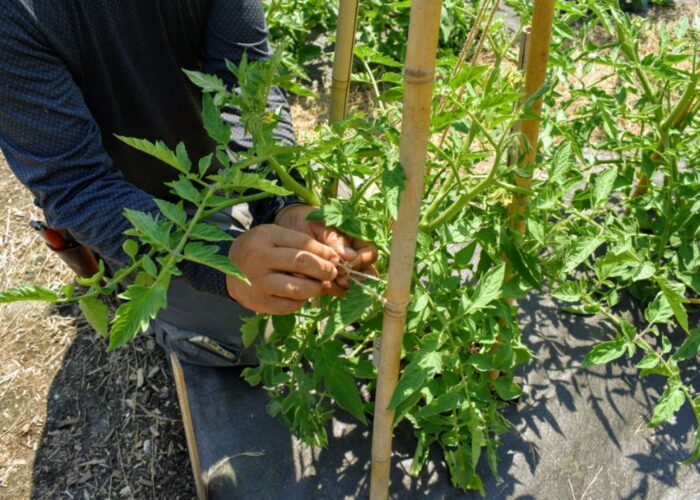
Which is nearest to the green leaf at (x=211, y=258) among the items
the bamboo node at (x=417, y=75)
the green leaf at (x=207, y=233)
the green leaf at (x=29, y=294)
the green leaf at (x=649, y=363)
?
the green leaf at (x=207, y=233)

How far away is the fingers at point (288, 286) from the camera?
942 mm

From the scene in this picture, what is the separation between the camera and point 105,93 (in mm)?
1268

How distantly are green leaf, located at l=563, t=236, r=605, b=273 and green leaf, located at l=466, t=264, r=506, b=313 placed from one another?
0.15 metres

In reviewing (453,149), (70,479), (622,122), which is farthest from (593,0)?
(70,479)

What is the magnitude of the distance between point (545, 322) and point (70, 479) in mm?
1123

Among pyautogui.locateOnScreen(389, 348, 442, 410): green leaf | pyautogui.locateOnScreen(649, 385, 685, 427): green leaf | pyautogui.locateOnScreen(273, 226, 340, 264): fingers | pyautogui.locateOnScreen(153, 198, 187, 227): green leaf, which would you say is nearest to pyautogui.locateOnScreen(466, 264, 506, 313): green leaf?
pyautogui.locateOnScreen(389, 348, 442, 410): green leaf

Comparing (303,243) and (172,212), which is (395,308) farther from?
(172,212)

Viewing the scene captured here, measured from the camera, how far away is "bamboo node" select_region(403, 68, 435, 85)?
27.8 inches

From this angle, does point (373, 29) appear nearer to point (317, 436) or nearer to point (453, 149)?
point (453, 149)

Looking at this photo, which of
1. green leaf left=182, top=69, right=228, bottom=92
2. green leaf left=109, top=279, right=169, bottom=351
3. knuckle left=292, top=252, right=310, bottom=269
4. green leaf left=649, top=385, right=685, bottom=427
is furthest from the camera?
green leaf left=649, top=385, right=685, bottom=427

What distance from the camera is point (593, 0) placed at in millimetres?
1133

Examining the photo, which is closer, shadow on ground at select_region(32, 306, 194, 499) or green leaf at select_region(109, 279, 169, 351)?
green leaf at select_region(109, 279, 169, 351)

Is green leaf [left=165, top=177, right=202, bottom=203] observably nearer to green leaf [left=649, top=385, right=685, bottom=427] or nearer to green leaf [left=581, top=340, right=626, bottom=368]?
green leaf [left=581, top=340, right=626, bottom=368]

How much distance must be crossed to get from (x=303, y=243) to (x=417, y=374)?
0.24 m
